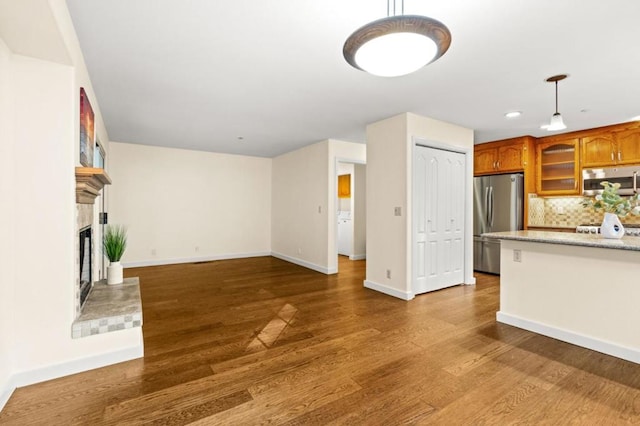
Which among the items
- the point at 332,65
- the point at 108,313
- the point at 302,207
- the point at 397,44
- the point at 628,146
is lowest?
the point at 108,313

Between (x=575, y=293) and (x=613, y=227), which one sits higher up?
(x=613, y=227)

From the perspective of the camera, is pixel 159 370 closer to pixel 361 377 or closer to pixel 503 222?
pixel 361 377

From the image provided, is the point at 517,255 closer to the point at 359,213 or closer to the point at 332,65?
the point at 332,65

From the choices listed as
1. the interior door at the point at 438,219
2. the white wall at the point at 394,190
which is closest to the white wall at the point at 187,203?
the white wall at the point at 394,190

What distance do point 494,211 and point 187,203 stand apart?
5967 millimetres

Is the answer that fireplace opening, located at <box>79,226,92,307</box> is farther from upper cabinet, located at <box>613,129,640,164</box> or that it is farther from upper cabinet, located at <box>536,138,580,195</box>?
upper cabinet, located at <box>613,129,640,164</box>

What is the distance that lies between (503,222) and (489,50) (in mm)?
3735

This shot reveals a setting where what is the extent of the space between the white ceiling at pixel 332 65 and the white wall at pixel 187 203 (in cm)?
173

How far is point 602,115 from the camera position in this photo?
405 centimetres

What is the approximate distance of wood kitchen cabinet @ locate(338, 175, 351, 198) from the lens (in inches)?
312

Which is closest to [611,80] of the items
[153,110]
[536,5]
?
[536,5]

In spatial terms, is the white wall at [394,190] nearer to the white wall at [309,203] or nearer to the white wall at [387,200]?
the white wall at [387,200]

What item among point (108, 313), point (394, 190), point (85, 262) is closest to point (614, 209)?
point (394, 190)

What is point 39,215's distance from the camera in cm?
212
